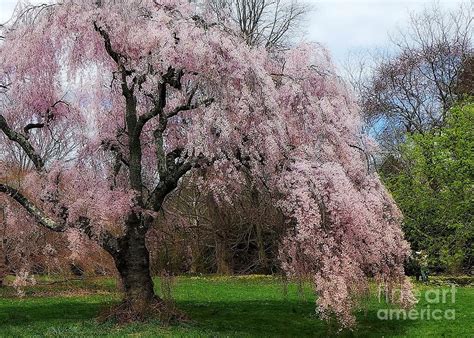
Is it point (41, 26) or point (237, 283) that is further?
point (237, 283)

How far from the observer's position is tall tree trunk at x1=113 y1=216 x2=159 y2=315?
1015cm

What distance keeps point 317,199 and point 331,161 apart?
0.83m

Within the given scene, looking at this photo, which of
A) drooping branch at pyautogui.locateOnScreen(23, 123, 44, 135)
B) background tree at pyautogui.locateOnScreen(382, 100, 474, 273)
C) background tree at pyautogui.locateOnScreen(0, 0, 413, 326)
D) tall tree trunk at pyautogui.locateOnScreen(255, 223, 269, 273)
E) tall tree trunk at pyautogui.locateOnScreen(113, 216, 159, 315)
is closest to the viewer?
background tree at pyautogui.locateOnScreen(0, 0, 413, 326)

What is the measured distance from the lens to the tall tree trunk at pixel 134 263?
400 inches

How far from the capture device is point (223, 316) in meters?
11.3

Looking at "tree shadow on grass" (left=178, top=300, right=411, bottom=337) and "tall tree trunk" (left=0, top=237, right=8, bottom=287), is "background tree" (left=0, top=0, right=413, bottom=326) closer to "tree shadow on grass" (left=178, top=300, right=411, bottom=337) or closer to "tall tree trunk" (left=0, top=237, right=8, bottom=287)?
"tree shadow on grass" (left=178, top=300, right=411, bottom=337)

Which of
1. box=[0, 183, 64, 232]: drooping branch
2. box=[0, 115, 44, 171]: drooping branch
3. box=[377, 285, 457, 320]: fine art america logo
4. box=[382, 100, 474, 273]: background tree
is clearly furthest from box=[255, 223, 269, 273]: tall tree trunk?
box=[0, 183, 64, 232]: drooping branch

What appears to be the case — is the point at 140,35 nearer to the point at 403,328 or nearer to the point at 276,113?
the point at 276,113

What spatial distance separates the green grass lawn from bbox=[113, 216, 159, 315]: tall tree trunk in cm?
70

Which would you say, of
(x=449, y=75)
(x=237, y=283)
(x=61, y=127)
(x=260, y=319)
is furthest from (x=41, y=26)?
(x=449, y=75)

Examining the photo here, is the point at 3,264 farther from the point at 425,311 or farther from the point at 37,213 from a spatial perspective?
the point at 425,311

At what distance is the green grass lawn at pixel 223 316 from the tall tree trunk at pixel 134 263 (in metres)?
0.70

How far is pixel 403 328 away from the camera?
10086mm

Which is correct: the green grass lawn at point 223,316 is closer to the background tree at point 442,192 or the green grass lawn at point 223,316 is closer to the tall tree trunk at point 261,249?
the tall tree trunk at point 261,249
